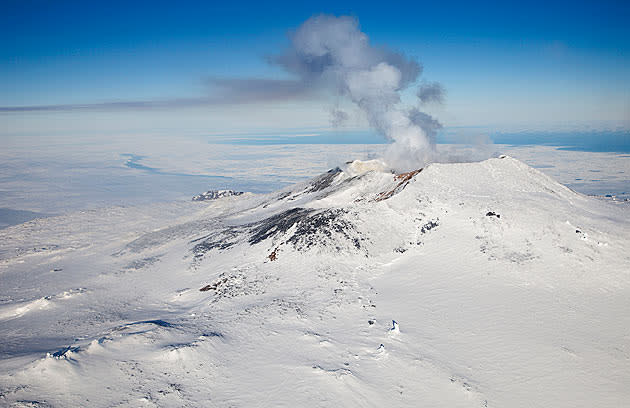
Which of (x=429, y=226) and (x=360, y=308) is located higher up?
(x=429, y=226)

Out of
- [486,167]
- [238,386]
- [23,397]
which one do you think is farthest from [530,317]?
[23,397]

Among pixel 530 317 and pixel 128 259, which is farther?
pixel 128 259

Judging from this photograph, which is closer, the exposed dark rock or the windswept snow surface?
the windswept snow surface

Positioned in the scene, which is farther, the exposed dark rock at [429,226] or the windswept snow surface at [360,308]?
the exposed dark rock at [429,226]

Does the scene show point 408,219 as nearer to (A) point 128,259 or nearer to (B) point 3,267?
(A) point 128,259

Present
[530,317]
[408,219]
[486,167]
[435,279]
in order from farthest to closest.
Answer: [486,167]
[408,219]
[435,279]
[530,317]

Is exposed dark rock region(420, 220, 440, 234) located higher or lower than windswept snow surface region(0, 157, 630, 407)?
higher

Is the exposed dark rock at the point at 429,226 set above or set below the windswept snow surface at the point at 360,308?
above

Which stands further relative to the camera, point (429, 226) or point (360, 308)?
point (429, 226)
